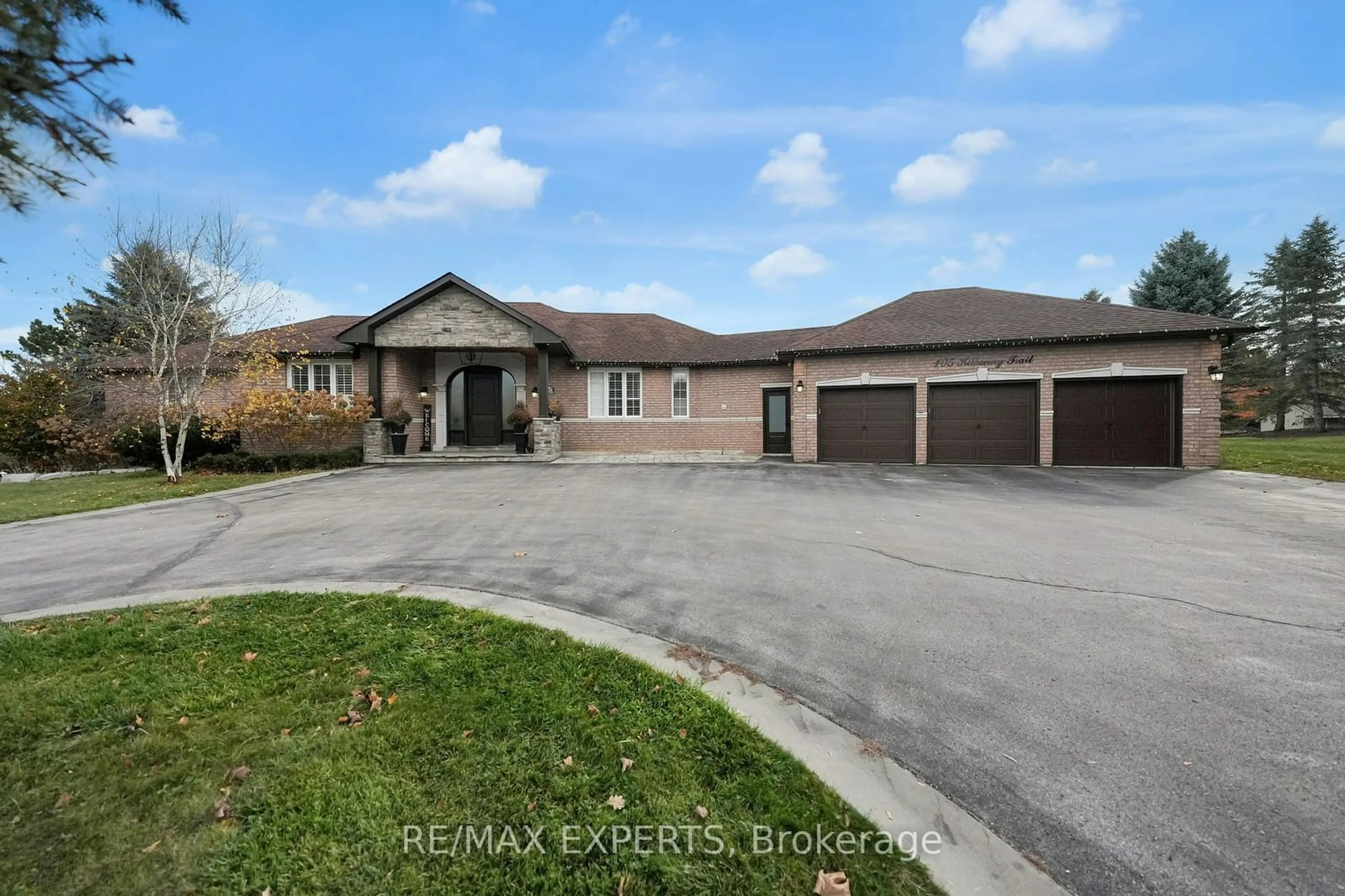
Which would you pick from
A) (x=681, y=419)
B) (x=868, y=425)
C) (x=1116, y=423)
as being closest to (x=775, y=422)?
(x=681, y=419)

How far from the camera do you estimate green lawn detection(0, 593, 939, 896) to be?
1.77 metres

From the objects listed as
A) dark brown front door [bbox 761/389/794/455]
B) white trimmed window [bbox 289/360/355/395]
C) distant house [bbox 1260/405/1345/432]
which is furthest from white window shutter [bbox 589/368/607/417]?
distant house [bbox 1260/405/1345/432]

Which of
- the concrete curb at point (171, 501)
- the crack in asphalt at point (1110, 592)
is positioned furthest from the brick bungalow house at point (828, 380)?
the crack in asphalt at point (1110, 592)

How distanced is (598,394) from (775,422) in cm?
682

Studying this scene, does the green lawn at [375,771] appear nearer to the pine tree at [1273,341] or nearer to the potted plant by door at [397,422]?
the potted plant by door at [397,422]

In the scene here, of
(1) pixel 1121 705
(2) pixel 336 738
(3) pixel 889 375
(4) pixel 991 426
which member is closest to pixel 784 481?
(3) pixel 889 375

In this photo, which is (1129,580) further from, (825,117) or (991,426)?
(825,117)

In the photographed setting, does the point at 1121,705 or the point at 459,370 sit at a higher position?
the point at 459,370

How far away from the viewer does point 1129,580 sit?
4.93m

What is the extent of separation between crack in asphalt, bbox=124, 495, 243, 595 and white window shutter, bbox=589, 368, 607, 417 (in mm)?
11743

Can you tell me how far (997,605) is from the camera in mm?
4332

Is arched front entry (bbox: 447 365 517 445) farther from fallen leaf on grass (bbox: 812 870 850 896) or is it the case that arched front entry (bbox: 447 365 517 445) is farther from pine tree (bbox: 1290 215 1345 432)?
pine tree (bbox: 1290 215 1345 432)

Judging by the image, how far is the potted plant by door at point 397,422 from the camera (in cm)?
1633

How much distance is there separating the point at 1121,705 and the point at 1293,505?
948 centimetres
